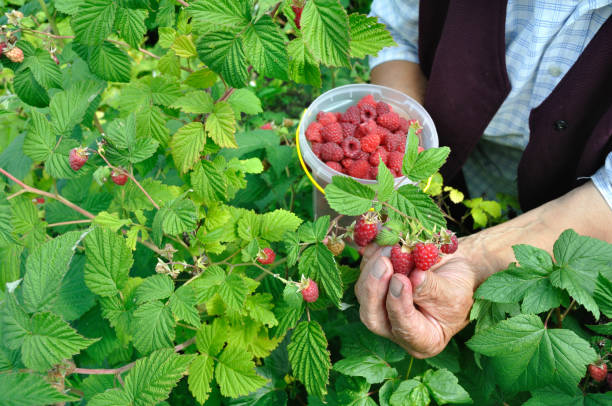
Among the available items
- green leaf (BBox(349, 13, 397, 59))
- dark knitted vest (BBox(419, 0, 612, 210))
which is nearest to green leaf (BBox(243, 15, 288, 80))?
green leaf (BBox(349, 13, 397, 59))

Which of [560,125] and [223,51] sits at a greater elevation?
[223,51]

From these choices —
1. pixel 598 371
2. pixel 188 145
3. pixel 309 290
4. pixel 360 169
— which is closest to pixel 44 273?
pixel 188 145

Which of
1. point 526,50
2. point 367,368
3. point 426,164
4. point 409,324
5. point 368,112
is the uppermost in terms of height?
point 526,50

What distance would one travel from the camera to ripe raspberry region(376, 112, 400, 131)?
3.85ft

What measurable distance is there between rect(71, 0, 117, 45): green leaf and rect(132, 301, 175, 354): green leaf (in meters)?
0.45

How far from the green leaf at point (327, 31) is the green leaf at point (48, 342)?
0.54 m

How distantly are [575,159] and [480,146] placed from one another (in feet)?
1.32

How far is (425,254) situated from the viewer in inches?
28.4

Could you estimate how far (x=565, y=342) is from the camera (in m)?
0.71

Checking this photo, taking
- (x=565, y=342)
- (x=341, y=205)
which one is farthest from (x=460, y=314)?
(x=341, y=205)

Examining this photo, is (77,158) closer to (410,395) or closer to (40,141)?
(40,141)

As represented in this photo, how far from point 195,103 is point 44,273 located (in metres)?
0.38

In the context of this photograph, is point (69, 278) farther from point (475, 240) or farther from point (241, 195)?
point (475, 240)

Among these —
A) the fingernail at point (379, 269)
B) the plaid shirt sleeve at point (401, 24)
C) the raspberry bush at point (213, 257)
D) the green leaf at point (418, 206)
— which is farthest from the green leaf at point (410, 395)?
the plaid shirt sleeve at point (401, 24)
